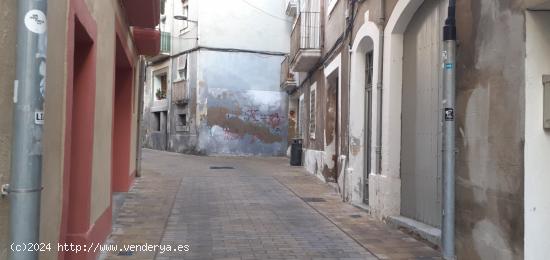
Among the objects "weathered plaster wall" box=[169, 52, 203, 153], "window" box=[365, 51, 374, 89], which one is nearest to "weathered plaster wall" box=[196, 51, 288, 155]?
"weathered plaster wall" box=[169, 52, 203, 153]

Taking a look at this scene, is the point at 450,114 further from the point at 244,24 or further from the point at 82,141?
the point at 244,24

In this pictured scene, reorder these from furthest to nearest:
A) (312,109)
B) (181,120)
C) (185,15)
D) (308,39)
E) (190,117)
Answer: (181,120), (185,15), (190,117), (312,109), (308,39)

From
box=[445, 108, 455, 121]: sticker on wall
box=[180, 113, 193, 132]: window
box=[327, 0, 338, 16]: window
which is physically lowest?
box=[445, 108, 455, 121]: sticker on wall

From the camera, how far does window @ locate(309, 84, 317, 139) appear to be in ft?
53.0

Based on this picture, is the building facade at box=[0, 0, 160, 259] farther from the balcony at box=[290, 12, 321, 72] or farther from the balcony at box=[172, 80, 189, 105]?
the balcony at box=[172, 80, 189, 105]

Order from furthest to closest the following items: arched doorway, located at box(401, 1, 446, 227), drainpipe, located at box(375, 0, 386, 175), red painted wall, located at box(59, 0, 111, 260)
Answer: drainpipe, located at box(375, 0, 386, 175) → arched doorway, located at box(401, 1, 446, 227) → red painted wall, located at box(59, 0, 111, 260)

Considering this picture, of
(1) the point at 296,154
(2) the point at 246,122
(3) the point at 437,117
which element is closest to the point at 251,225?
(3) the point at 437,117

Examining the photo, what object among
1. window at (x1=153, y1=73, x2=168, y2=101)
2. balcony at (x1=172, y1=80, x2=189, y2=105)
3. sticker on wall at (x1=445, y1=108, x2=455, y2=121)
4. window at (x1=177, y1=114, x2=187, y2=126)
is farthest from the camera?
window at (x1=153, y1=73, x2=168, y2=101)

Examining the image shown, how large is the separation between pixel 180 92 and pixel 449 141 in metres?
22.0

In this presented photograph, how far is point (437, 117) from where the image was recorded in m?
7.02

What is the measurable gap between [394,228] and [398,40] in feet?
9.08

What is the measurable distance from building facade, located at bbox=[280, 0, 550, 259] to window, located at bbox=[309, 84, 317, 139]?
2.21m

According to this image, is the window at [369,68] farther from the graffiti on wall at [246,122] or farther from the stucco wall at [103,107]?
the graffiti on wall at [246,122]

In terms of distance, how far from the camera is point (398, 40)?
26.7 feet
